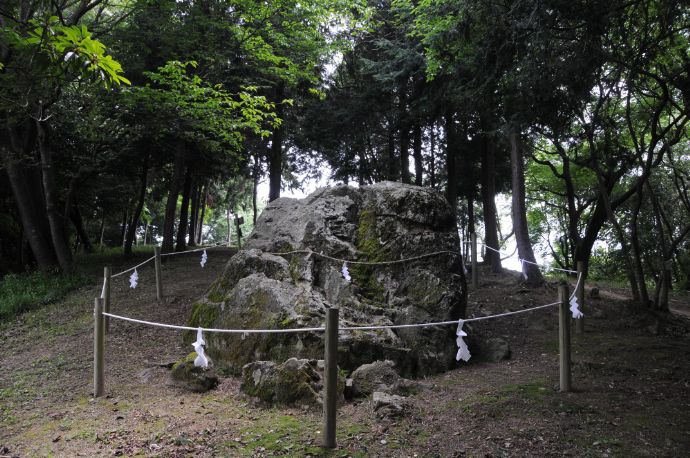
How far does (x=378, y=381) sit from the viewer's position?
5.70 m

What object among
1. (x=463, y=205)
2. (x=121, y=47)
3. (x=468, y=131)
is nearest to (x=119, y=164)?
(x=121, y=47)

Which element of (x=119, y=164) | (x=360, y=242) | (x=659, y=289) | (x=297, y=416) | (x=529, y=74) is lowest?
(x=297, y=416)

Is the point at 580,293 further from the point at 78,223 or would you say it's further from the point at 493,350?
the point at 78,223

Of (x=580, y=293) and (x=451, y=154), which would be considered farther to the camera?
(x=451, y=154)

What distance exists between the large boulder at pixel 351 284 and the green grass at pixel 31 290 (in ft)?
17.7

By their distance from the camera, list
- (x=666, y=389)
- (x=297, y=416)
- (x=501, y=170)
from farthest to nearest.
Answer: (x=501, y=170) → (x=666, y=389) → (x=297, y=416)

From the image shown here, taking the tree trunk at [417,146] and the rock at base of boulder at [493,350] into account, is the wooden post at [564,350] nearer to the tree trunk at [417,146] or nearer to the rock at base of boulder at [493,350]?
the rock at base of boulder at [493,350]

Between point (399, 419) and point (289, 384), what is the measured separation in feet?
4.26

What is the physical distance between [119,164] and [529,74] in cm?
1398

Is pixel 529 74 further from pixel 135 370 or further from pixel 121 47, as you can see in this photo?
pixel 121 47

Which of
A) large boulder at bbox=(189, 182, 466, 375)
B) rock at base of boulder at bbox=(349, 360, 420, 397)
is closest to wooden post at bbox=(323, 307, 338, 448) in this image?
rock at base of boulder at bbox=(349, 360, 420, 397)

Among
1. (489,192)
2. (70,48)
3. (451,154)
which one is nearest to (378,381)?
(70,48)

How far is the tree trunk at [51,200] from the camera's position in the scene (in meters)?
11.6

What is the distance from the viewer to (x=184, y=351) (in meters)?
7.98
